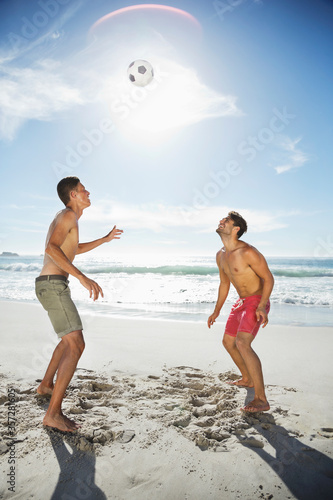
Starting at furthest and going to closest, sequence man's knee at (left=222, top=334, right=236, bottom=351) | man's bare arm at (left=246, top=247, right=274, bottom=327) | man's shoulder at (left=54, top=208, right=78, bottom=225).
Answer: man's knee at (left=222, top=334, right=236, bottom=351)
man's bare arm at (left=246, top=247, right=274, bottom=327)
man's shoulder at (left=54, top=208, right=78, bottom=225)

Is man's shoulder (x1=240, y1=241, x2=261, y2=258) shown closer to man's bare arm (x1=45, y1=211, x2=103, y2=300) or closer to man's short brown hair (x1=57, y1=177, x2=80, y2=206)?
man's bare arm (x1=45, y1=211, x2=103, y2=300)

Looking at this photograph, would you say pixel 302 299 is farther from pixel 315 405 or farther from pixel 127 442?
pixel 127 442

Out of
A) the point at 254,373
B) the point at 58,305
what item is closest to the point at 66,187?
the point at 58,305

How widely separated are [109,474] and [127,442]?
1.23 feet

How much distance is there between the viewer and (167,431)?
8.75 feet

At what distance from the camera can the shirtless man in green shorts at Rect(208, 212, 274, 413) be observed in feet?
10.2

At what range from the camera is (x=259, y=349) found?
5.20 meters

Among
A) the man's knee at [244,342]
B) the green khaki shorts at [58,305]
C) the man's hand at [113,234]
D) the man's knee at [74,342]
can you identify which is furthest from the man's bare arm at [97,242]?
the man's knee at [244,342]

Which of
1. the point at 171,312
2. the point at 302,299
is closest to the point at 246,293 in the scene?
the point at 171,312

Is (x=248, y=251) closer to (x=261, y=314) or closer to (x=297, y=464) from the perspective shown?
(x=261, y=314)

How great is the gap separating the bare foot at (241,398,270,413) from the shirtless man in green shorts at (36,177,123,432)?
58.1 inches

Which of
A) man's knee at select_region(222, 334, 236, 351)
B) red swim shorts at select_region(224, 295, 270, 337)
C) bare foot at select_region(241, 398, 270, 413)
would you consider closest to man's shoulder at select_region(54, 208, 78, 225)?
red swim shorts at select_region(224, 295, 270, 337)

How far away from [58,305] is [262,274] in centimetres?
196

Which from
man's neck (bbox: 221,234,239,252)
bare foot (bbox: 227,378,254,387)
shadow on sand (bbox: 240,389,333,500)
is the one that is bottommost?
shadow on sand (bbox: 240,389,333,500)
